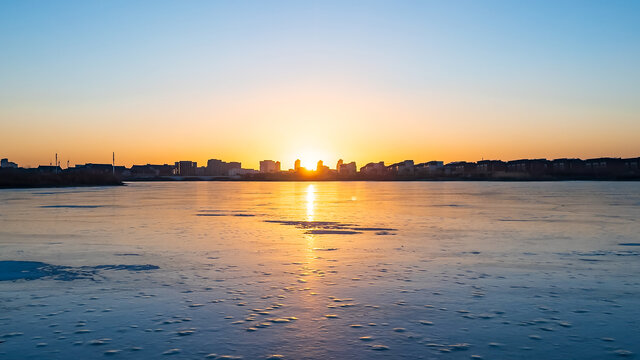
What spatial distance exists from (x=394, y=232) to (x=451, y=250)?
5102 mm

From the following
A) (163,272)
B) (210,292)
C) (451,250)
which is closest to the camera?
(210,292)

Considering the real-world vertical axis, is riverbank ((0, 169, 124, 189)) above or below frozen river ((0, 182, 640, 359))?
above

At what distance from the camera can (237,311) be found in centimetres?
836

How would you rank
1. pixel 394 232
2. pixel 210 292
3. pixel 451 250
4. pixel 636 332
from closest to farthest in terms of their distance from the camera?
pixel 636 332 → pixel 210 292 → pixel 451 250 → pixel 394 232

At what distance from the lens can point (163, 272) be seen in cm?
1178

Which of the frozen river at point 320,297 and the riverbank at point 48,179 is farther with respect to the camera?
the riverbank at point 48,179

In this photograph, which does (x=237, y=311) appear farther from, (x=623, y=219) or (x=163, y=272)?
(x=623, y=219)

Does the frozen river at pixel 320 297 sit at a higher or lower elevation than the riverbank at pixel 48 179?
lower

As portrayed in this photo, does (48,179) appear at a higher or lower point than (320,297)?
higher

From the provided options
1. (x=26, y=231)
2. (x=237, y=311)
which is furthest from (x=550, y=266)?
(x=26, y=231)

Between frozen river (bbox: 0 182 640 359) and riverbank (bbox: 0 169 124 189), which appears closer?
frozen river (bbox: 0 182 640 359)

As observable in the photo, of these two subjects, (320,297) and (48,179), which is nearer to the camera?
(320,297)

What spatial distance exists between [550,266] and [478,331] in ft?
20.2

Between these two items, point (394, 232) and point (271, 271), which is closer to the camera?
point (271, 271)
